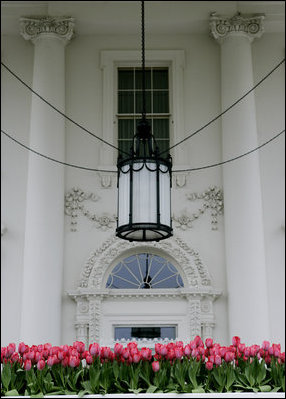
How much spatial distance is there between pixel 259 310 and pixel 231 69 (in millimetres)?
3616

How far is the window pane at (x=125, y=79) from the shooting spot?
10.6 m

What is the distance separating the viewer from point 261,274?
9070 millimetres

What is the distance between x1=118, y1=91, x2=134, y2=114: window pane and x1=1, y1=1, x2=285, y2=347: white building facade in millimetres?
18

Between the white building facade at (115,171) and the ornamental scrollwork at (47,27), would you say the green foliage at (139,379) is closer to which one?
the white building facade at (115,171)

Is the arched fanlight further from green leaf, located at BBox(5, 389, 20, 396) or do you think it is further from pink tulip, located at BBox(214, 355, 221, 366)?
green leaf, located at BBox(5, 389, 20, 396)

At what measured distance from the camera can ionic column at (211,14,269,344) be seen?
8977 mm

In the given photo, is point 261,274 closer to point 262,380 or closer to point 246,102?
point 246,102

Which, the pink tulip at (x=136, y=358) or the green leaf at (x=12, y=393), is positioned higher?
the pink tulip at (x=136, y=358)

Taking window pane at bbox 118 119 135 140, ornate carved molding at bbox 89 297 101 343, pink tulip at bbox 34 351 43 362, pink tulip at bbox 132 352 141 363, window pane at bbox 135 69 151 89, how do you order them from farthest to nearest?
window pane at bbox 135 69 151 89, window pane at bbox 118 119 135 140, ornate carved molding at bbox 89 297 101 343, pink tulip at bbox 34 351 43 362, pink tulip at bbox 132 352 141 363

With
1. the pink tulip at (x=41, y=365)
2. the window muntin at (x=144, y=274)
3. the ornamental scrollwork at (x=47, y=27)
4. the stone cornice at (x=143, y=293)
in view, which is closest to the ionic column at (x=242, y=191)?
the stone cornice at (x=143, y=293)

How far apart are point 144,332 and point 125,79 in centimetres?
403

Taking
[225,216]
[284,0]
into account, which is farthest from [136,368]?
[284,0]

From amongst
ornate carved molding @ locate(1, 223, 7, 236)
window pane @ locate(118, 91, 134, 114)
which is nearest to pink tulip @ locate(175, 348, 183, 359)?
ornate carved molding @ locate(1, 223, 7, 236)

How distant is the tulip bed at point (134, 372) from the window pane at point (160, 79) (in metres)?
7.10
